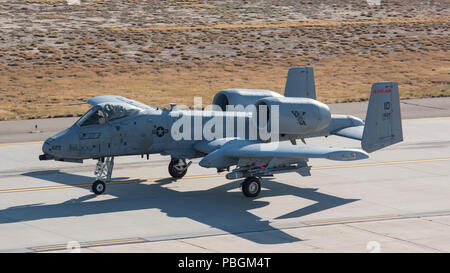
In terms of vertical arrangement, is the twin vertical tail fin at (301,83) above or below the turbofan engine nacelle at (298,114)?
above

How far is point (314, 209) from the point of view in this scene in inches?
823

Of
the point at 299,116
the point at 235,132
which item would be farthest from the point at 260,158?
the point at 235,132

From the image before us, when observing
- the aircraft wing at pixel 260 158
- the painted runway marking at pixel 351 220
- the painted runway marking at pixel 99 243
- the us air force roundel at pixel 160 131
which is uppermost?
the us air force roundel at pixel 160 131

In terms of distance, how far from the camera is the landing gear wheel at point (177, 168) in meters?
24.5

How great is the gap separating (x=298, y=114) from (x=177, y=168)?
4.76m

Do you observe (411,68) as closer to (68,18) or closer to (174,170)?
(68,18)

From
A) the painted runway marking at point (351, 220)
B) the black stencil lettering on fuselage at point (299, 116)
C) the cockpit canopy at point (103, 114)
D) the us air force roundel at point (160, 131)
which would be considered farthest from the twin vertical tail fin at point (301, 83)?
the painted runway marking at point (351, 220)

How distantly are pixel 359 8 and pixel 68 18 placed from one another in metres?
35.1

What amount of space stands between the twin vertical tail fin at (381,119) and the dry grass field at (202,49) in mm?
21949

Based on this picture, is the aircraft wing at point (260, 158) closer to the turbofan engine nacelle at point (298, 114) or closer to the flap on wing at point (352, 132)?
the turbofan engine nacelle at point (298, 114)

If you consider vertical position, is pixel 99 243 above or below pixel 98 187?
below

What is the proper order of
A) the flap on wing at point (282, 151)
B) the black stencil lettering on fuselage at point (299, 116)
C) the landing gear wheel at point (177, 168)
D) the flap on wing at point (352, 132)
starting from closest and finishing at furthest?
the flap on wing at point (282, 151), the black stencil lettering on fuselage at point (299, 116), the flap on wing at point (352, 132), the landing gear wheel at point (177, 168)

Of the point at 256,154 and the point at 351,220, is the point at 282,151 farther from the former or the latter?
the point at 351,220

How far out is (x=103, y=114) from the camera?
22078mm
